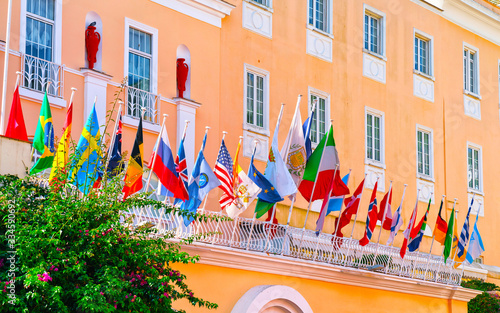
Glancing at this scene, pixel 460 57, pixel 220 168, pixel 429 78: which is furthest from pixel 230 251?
pixel 460 57

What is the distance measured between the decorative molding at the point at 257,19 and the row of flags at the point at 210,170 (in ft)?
16.3

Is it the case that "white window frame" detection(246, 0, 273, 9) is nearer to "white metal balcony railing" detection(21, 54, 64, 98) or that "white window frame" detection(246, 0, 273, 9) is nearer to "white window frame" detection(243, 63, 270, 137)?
"white window frame" detection(243, 63, 270, 137)

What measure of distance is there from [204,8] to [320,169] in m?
5.75

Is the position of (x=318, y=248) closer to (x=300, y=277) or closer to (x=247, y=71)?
(x=300, y=277)

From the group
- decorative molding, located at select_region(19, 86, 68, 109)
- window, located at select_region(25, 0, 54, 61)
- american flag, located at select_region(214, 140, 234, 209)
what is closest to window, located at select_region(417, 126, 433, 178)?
american flag, located at select_region(214, 140, 234, 209)

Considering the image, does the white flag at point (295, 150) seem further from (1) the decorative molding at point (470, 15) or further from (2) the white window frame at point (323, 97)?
(1) the decorative molding at point (470, 15)

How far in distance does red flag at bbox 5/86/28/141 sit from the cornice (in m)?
4.04

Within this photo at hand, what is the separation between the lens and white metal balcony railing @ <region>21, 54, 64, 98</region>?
770 inches

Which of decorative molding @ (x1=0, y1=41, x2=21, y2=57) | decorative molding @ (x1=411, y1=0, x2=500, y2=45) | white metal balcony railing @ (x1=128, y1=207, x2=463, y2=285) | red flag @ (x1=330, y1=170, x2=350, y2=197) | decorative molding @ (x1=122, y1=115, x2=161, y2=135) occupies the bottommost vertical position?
white metal balcony railing @ (x1=128, y1=207, x2=463, y2=285)

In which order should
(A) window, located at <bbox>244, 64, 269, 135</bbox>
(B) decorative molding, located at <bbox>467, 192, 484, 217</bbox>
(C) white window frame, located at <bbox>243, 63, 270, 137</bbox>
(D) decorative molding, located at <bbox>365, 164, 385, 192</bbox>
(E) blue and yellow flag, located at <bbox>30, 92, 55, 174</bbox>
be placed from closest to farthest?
(E) blue and yellow flag, located at <bbox>30, 92, 55, 174</bbox> < (C) white window frame, located at <bbox>243, 63, 270, 137</bbox> < (A) window, located at <bbox>244, 64, 269, 135</bbox> < (D) decorative molding, located at <bbox>365, 164, 385, 192</bbox> < (B) decorative molding, located at <bbox>467, 192, 484, 217</bbox>

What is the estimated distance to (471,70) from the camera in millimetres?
33750

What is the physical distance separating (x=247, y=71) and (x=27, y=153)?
1034cm

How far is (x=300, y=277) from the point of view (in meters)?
21.0

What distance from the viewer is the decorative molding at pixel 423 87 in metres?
30.8
